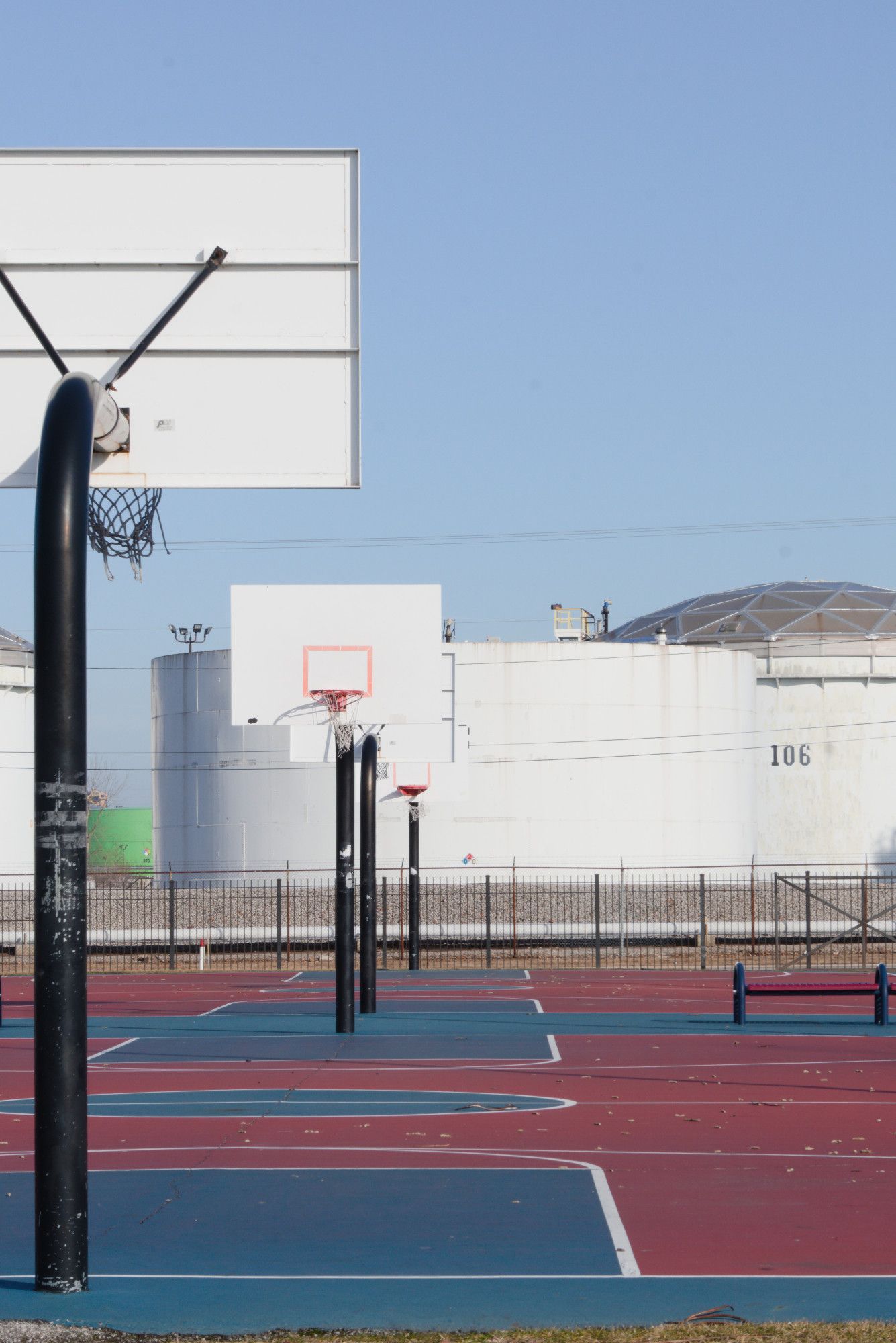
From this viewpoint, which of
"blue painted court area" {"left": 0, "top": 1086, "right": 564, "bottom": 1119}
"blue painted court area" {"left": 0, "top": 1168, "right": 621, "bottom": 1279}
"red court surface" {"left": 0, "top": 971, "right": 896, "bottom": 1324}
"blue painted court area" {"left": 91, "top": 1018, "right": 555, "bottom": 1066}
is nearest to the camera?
"blue painted court area" {"left": 0, "top": 1168, "right": 621, "bottom": 1279}

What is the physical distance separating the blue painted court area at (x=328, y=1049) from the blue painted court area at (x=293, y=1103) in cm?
257

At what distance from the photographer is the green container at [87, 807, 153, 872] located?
106 metres

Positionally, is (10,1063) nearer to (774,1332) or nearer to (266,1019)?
(266,1019)

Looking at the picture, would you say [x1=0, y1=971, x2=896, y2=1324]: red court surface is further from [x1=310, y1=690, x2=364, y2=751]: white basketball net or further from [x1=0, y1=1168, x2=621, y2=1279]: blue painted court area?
[x1=310, y1=690, x2=364, y2=751]: white basketball net

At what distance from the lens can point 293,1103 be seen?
13852 mm

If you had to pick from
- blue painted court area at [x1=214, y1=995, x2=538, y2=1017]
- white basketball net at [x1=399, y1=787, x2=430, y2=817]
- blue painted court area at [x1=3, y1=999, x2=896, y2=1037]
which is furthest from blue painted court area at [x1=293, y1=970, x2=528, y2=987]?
blue painted court area at [x1=3, y1=999, x2=896, y2=1037]

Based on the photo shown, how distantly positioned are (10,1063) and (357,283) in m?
11.7

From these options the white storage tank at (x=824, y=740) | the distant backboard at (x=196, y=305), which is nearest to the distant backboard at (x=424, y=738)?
the distant backboard at (x=196, y=305)

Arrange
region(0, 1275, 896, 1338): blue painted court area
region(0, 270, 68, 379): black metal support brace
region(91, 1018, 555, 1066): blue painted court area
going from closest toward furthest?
region(0, 1275, 896, 1338): blue painted court area, region(0, 270, 68, 379): black metal support brace, region(91, 1018, 555, 1066): blue painted court area

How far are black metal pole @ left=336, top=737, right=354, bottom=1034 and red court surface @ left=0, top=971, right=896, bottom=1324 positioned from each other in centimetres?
58

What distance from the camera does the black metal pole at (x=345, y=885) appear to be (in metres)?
19.0

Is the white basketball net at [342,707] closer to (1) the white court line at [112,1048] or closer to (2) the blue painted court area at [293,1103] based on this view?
(1) the white court line at [112,1048]

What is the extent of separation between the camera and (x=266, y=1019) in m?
22.4

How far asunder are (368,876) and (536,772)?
25187 mm
